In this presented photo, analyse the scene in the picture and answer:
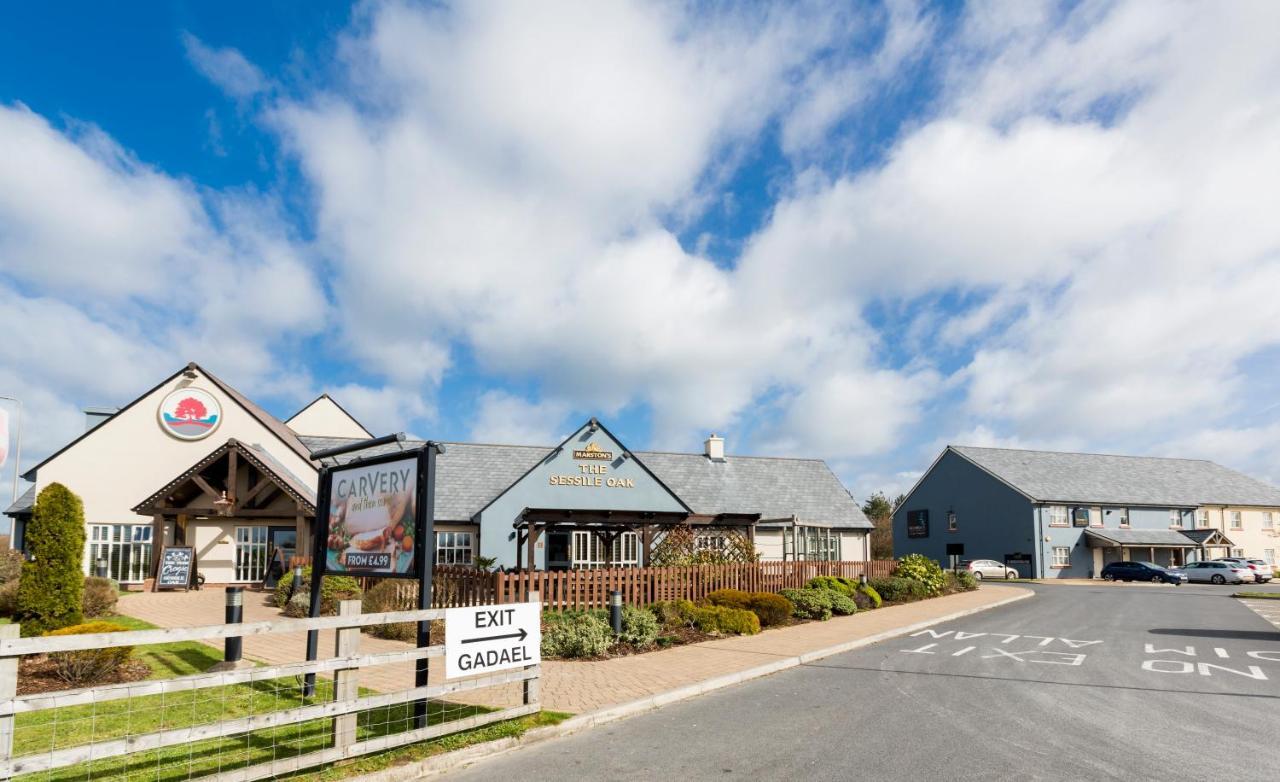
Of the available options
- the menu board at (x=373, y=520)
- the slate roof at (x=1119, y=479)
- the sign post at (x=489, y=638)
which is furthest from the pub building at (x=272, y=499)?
the slate roof at (x=1119, y=479)

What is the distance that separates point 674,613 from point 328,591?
8.29 metres

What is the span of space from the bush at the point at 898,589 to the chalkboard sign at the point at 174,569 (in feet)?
71.3

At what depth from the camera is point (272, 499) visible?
2908cm

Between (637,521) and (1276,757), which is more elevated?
(637,521)

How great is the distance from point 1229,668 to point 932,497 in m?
50.1

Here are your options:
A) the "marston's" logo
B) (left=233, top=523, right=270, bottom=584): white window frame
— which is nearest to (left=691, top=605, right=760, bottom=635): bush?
the "marston's" logo

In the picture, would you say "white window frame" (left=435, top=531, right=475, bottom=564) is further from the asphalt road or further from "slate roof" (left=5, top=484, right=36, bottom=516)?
the asphalt road

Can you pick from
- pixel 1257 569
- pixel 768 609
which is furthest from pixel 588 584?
pixel 1257 569

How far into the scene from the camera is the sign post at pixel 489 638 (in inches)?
320

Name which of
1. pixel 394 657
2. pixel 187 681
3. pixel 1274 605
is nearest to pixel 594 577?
pixel 394 657

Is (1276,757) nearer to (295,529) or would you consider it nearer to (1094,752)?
(1094,752)

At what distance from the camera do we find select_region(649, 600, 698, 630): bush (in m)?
16.4

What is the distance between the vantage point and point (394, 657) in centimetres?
757

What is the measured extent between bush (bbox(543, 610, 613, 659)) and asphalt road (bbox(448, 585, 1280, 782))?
9.54ft
